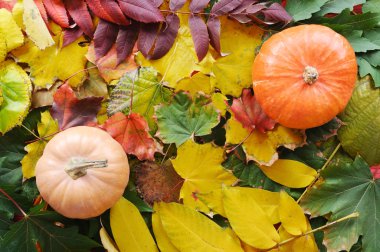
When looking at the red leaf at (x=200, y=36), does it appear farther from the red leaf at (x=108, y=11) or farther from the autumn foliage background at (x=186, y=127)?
the red leaf at (x=108, y=11)

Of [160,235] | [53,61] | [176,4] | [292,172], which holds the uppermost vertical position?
[176,4]

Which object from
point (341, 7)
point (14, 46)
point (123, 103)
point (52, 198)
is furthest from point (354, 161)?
point (14, 46)

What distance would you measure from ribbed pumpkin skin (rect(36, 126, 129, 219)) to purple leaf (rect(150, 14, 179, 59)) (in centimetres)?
20

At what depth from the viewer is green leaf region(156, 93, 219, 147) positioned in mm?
965

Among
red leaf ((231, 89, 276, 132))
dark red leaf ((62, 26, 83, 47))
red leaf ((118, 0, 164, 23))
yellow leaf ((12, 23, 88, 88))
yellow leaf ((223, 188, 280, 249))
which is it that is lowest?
yellow leaf ((223, 188, 280, 249))

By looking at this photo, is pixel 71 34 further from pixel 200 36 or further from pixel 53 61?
pixel 200 36

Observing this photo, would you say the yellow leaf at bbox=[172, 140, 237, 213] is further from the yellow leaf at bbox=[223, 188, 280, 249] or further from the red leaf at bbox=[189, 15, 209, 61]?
the red leaf at bbox=[189, 15, 209, 61]

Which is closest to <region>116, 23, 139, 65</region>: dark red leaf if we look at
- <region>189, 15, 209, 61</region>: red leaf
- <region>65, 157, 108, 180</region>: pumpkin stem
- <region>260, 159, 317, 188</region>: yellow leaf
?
<region>189, 15, 209, 61</region>: red leaf

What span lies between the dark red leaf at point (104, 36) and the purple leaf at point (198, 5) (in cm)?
14

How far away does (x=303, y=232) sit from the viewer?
3.16ft

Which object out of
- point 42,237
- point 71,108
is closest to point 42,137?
point 71,108

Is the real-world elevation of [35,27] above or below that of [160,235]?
above

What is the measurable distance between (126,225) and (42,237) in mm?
147

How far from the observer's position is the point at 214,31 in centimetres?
97
